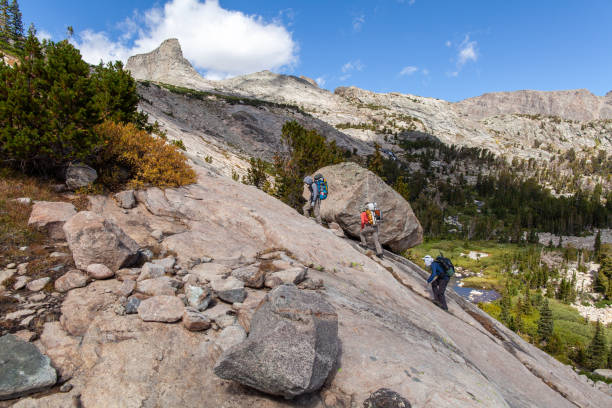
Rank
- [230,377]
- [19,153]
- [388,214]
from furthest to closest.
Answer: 1. [388,214]
2. [19,153]
3. [230,377]

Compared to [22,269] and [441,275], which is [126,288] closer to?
[22,269]

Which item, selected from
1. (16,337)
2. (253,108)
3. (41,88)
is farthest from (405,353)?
(253,108)

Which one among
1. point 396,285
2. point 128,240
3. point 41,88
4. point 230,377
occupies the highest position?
point 41,88

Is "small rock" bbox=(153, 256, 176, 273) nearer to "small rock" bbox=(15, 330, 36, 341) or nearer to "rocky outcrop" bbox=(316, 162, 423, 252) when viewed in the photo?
"small rock" bbox=(15, 330, 36, 341)

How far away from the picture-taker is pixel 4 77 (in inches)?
352

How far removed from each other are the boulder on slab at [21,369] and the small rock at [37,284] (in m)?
1.54

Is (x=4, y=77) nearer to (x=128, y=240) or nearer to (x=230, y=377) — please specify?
(x=128, y=240)

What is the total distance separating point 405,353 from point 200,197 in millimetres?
8351

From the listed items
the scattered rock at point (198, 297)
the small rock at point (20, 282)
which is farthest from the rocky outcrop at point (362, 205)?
the small rock at point (20, 282)

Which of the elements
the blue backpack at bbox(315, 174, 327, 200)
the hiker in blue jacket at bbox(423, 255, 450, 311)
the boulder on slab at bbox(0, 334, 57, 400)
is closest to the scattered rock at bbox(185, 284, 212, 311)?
the boulder on slab at bbox(0, 334, 57, 400)

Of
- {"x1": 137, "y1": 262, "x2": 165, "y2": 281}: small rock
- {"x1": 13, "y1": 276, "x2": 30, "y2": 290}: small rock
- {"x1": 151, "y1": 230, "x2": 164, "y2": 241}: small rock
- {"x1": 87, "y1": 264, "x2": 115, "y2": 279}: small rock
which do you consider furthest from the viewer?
{"x1": 151, "y1": 230, "x2": 164, "y2": 241}: small rock

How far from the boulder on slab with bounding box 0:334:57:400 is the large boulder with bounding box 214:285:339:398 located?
1994 millimetres

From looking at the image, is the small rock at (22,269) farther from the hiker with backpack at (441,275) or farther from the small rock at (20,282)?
the hiker with backpack at (441,275)

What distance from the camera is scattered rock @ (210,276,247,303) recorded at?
5.67 meters
